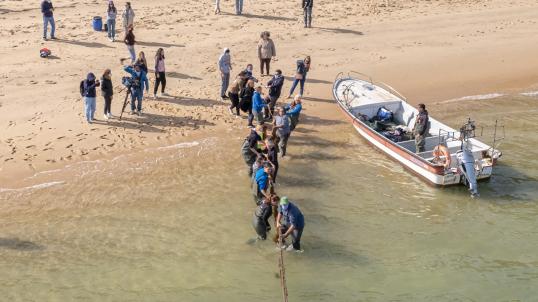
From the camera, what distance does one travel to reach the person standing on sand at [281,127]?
1789 centimetres

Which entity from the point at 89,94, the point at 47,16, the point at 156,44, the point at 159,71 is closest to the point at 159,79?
the point at 159,71

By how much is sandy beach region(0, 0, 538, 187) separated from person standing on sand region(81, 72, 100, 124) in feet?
1.20

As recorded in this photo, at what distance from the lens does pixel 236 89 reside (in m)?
20.5

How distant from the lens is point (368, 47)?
26781 millimetres

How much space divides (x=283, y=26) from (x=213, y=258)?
16159 millimetres

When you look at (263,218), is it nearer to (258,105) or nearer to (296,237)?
(296,237)

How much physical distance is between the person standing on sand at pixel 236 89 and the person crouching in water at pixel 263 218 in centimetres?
662

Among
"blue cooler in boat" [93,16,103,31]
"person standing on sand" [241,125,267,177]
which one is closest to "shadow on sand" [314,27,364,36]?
"blue cooler in boat" [93,16,103,31]

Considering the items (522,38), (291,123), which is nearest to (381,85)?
(291,123)

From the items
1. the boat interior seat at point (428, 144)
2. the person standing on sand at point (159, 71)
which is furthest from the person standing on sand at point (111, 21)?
the boat interior seat at point (428, 144)

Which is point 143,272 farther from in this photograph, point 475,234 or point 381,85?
point 381,85

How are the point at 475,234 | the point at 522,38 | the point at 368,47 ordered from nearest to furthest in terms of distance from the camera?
1. the point at 475,234
2. the point at 368,47
3. the point at 522,38

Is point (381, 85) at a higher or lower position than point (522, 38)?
lower

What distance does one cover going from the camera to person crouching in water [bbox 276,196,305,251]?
44.4ft
